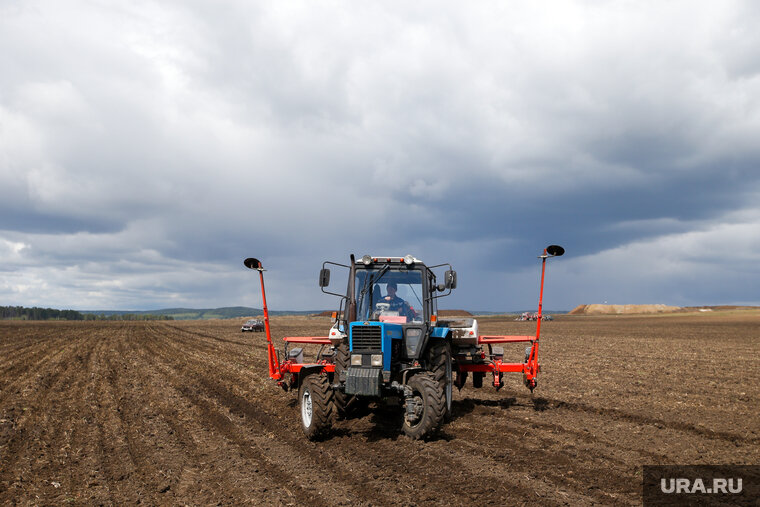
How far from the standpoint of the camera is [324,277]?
9.46m

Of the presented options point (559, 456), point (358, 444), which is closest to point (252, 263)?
point (358, 444)

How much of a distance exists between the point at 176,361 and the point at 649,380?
708 inches

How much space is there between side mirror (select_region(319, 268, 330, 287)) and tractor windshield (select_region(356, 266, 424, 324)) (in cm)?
74

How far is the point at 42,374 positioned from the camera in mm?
17719

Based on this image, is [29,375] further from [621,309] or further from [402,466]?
[621,309]

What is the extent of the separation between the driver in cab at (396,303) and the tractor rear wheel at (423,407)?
5.01ft

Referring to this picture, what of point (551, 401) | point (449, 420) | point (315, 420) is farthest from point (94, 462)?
point (551, 401)

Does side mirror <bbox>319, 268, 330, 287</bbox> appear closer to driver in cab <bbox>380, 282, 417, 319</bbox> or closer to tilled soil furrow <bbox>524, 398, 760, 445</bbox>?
driver in cab <bbox>380, 282, 417, 319</bbox>

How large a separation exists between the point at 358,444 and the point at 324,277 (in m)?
2.90

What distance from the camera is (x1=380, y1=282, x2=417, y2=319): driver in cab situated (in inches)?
388

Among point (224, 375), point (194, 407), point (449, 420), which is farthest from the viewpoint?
point (224, 375)

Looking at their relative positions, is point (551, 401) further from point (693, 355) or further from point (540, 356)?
point (693, 355)

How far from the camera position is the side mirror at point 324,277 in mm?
9445

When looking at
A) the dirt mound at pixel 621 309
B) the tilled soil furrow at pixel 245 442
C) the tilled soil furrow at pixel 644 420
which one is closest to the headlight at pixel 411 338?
the tilled soil furrow at pixel 245 442
